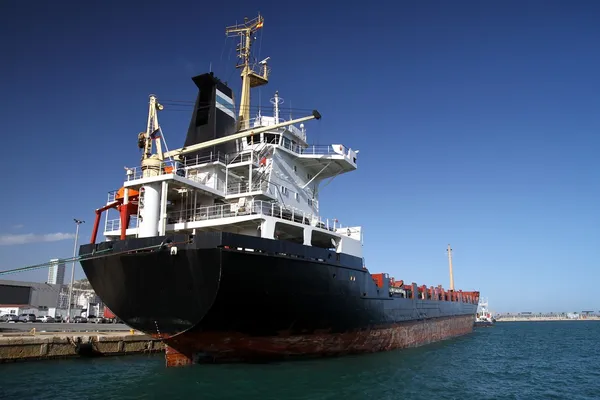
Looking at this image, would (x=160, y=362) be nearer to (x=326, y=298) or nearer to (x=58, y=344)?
(x=58, y=344)

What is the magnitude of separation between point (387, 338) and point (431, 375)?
5835mm

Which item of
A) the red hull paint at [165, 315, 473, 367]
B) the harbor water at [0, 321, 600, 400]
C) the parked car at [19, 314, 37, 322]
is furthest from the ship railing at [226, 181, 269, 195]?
the parked car at [19, 314, 37, 322]

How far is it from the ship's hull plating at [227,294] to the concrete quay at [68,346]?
16.8 feet

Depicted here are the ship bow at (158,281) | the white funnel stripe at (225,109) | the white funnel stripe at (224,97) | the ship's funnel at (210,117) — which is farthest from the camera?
the white funnel stripe at (224,97)

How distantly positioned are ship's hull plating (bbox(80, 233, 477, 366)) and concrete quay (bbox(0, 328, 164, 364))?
16.8 feet

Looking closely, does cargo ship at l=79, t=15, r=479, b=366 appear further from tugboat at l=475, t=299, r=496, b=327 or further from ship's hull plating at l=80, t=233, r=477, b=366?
tugboat at l=475, t=299, r=496, b=327

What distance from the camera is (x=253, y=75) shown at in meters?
24.9

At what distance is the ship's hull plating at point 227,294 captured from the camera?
46.2 ft

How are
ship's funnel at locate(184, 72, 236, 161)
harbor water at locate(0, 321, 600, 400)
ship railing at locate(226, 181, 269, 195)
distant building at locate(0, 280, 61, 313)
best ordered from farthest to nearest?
distant building at locate(0, 280, 61, 313)
ship's funnel at locate(184, 72, 236, 161)
ship railing at locate(226, 181, 269, 195)
harbor water at locate(0, 321, 600, 400)

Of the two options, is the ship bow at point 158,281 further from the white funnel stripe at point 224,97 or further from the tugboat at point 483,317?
the tugboat at point 483,317

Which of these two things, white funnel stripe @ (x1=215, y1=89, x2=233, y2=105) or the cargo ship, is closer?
the cargo ship

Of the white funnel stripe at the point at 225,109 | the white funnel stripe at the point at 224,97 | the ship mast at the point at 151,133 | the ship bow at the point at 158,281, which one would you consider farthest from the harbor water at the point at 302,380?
the white funnel stripe at the point at 224,97

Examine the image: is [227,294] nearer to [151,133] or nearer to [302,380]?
[302,380]

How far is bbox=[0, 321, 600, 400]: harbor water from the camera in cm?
1256
